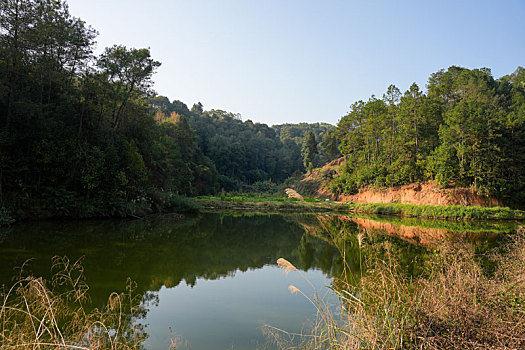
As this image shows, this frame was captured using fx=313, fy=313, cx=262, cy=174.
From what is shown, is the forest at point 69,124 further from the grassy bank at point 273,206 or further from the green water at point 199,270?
the grassy bank at point 273,206

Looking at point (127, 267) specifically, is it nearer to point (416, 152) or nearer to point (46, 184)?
point (46, 184)

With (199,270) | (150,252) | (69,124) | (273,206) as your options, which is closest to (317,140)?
(273,206)

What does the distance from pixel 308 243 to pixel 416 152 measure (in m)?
26.8

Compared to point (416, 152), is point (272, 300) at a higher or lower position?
lower

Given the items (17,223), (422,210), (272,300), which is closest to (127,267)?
(272,300)

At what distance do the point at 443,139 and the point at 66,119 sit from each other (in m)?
33.5

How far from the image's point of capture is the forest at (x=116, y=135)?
18.2m

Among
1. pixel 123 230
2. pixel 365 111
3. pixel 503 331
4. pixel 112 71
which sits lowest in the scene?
pixel 123 230

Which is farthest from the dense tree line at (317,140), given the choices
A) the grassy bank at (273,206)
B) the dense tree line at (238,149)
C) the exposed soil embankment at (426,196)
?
the grassy bank at (273,206)

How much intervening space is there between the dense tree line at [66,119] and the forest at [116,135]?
68 millimetres

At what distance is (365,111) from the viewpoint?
155 feet

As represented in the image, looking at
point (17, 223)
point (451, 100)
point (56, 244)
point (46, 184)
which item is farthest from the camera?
point (451, 100)

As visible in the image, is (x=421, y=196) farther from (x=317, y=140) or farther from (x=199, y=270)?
(x=317, y=140)

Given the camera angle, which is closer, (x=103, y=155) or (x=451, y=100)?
(x=103, y=155)
